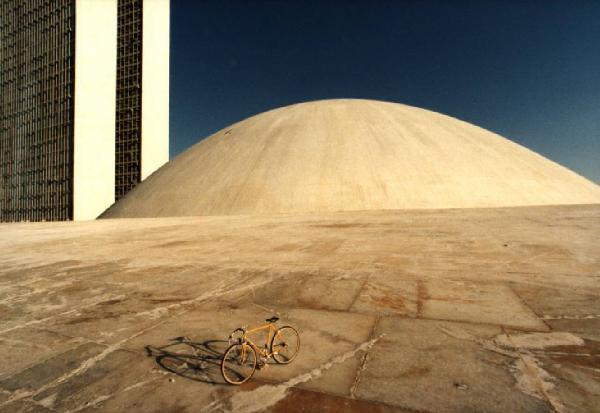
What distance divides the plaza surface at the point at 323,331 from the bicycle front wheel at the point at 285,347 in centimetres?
10

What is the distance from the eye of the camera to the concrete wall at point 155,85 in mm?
58906

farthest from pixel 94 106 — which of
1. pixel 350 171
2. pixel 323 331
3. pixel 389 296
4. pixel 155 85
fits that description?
pixel 323 331

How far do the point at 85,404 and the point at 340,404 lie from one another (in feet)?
7.44

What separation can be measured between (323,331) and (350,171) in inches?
1029

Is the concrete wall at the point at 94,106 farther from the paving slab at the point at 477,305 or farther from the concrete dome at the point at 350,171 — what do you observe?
the paving slab at the point at 477,305

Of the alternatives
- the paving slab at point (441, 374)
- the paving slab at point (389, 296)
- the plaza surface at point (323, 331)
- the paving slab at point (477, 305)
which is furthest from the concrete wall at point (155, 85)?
the paving slab at point (441, 374)

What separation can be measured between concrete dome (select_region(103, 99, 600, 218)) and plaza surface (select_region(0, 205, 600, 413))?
761 inches

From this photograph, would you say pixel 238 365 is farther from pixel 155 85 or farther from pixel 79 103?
pixel 155 85

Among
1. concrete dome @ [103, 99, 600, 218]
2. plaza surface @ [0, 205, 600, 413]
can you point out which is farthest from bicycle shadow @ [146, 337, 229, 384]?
concrete dome @ [103, 99, 600, 218]

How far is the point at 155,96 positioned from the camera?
199 ft

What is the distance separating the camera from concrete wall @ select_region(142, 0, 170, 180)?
5891cm

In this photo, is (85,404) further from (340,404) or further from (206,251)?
(206,251)

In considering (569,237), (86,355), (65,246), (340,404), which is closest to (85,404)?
(86,355)

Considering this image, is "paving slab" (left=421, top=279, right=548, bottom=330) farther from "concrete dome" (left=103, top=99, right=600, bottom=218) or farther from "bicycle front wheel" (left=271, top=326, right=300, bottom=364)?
"concrete dome" (left=103, top=99, right=600, bottom=218)
